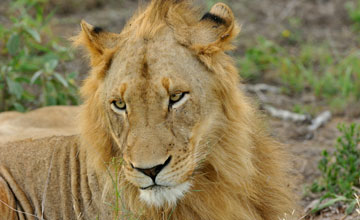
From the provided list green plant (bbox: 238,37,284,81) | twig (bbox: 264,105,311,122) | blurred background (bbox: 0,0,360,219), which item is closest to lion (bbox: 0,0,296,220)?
blurred background (bbox: 0,0,360,219)

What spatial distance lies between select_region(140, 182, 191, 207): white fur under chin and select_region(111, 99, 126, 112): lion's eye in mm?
509

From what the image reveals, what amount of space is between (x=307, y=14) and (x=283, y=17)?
1.33ft

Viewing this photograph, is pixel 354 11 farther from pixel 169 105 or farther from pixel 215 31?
pixel 169 105

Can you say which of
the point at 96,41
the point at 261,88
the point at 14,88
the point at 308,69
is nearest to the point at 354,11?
the point at 308,69

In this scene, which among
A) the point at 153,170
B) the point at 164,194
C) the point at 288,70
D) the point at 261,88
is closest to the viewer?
the point at 153,170

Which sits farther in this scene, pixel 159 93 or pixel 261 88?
pixel 261 88

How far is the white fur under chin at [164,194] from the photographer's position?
10.2 ft

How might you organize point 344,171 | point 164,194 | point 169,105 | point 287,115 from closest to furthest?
point 164,194, point 169,105, point 344,171, point 287,115

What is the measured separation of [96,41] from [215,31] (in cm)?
77

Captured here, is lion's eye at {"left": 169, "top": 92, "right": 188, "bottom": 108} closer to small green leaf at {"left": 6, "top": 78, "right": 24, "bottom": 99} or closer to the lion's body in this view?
the lion's body

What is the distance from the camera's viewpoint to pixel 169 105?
3.22 metres

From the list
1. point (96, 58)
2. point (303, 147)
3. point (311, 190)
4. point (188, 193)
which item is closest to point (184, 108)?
point (188, 193)

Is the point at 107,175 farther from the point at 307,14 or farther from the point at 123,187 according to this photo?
the point at 307,14

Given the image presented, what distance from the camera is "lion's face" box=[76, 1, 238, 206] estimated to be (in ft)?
10.3
